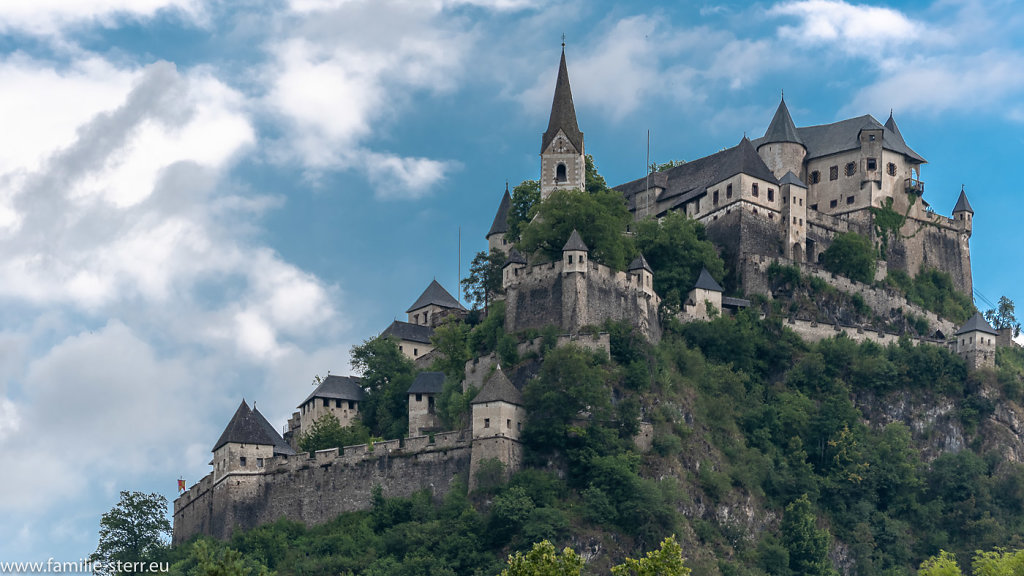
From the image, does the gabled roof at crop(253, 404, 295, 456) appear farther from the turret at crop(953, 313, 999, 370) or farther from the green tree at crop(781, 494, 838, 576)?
the turret at crop(953, 313, 999, 370)

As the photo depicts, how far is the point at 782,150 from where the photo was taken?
101000 millimetres

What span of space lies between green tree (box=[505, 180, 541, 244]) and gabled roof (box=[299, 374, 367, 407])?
12.0 metres

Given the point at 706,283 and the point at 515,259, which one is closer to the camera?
the point at 515,259

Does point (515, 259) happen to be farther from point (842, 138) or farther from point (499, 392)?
point (842, 138)

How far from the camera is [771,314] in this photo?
90.8 meters

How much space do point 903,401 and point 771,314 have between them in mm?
8181

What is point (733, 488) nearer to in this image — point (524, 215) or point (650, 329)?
point (650, 329)

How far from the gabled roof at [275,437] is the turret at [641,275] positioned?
18488 mm

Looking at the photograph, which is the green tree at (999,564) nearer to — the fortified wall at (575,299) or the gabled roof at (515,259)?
the fortified wall at (575,299)

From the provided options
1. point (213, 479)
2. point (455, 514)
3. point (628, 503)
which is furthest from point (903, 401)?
point (213, 479)

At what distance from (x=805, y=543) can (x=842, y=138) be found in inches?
1254

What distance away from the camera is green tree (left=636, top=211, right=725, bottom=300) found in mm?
88312

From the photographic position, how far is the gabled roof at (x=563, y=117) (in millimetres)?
95312

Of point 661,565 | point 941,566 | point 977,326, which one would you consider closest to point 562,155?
point 977,326
